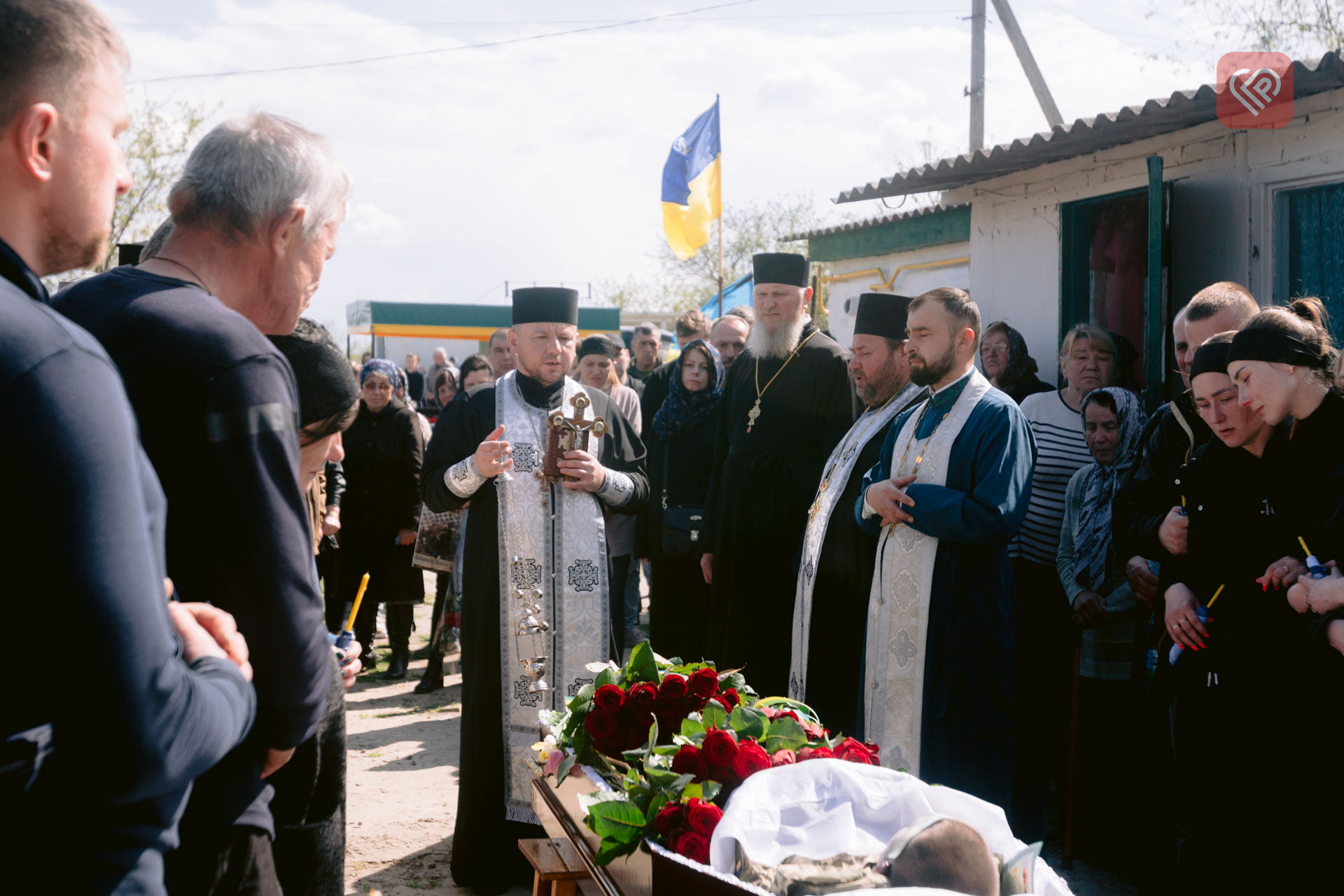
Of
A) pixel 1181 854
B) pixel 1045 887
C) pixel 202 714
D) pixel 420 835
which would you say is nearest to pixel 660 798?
pixel 1045 887

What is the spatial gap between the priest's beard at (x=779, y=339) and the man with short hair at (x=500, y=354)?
135 inches

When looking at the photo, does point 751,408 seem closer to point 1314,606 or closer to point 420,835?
point 420,835

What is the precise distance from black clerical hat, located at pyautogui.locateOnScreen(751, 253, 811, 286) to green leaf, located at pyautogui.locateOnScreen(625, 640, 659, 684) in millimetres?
2869

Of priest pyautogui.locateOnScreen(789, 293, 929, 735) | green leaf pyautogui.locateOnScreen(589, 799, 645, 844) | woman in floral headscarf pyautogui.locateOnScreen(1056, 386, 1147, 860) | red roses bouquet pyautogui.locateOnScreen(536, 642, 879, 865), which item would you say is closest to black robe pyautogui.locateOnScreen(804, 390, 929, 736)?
priest pyautogui.locateOnScreen(789, 293, 929, 735)

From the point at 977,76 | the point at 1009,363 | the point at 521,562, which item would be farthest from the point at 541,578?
the point at 977,76

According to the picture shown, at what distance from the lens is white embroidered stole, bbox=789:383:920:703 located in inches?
163

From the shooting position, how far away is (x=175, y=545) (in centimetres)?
139

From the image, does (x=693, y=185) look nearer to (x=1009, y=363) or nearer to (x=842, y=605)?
(x=1009, y=363)

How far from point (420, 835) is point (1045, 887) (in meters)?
3.32

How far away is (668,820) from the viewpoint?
2121 mm

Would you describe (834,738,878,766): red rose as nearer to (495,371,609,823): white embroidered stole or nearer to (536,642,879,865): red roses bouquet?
→ (536,642,879,865): red roses bouquet

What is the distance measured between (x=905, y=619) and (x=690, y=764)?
1495 millimetres

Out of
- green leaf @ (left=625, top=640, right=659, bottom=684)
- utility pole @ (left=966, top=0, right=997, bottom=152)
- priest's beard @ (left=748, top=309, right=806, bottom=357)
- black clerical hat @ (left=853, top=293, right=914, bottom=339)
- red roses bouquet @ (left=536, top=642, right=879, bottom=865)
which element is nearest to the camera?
red roses bouquet @ (left=536, top=642, right=879, bottom=865)

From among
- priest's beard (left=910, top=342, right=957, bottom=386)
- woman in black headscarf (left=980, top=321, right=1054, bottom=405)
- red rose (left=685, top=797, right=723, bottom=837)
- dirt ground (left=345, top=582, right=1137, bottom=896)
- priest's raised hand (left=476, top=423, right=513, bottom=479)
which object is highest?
woman in black headscarf (left=980, top=321, right=1054, bottom=405)
